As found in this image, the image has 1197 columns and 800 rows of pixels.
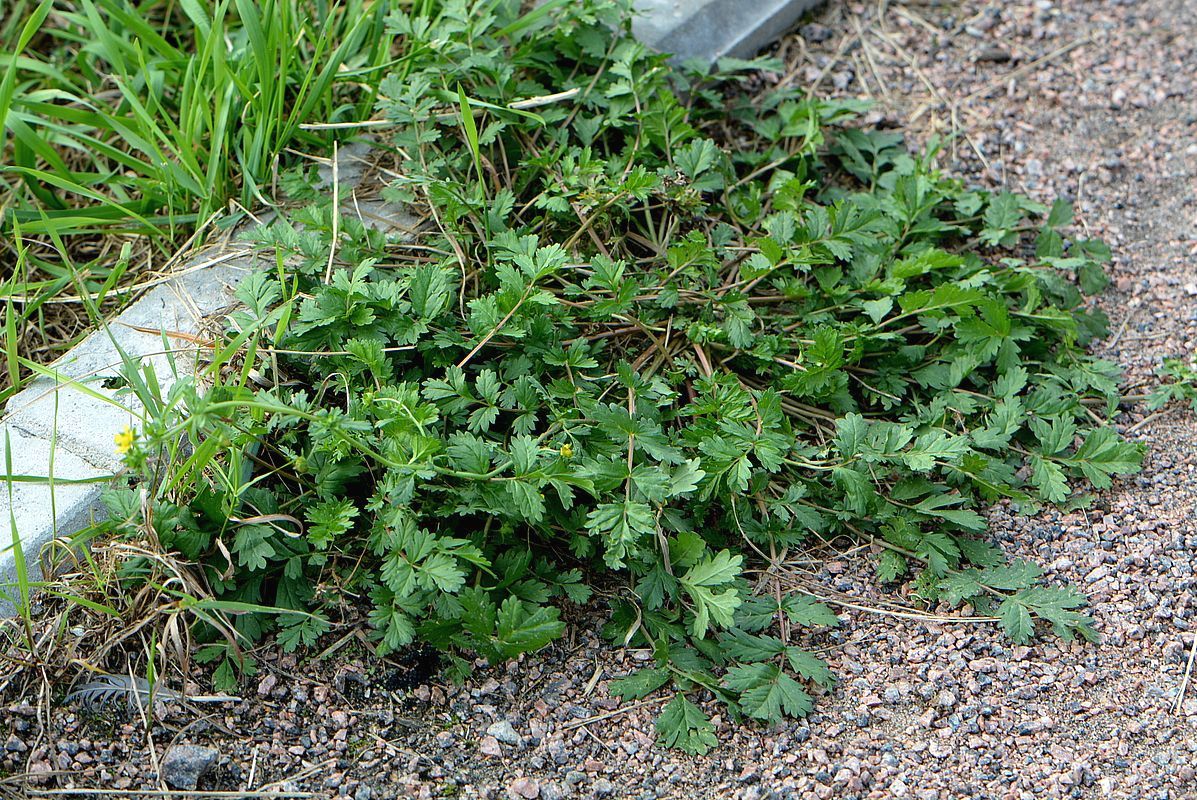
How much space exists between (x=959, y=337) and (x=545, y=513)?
1121mm

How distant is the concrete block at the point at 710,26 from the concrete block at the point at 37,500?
1.99m

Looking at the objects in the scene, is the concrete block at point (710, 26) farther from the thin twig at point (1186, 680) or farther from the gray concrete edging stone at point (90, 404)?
the thin twig at point (1186, 680)

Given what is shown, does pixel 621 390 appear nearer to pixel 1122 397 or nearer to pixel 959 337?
pixel 959 337

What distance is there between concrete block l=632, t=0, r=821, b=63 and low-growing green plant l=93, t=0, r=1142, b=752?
36cm

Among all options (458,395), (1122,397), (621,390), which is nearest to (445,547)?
(458,395)

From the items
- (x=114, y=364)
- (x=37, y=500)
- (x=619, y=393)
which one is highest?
(x=114, y=364)

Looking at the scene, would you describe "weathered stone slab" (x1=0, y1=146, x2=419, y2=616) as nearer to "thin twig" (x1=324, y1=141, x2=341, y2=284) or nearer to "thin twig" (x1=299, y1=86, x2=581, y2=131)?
"thin twig" (x1=324, y1=141, x2=341, y2=284)

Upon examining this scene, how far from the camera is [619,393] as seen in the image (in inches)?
97.3

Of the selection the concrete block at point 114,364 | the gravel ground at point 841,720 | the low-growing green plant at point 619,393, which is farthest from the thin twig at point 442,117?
the gravel ground at point 841,720

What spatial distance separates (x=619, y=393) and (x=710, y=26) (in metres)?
1.51

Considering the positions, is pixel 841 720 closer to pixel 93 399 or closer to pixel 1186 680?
pixel 1186 680

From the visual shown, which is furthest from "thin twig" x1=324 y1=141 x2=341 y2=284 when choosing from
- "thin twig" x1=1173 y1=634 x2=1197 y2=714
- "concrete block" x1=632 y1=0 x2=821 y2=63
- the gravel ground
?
"thin twig" x1=1173 y1=634 x2=1197 y2=714

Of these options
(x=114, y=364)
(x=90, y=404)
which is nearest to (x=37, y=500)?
(x=90, y=404)

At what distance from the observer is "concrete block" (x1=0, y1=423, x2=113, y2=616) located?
2.12m
